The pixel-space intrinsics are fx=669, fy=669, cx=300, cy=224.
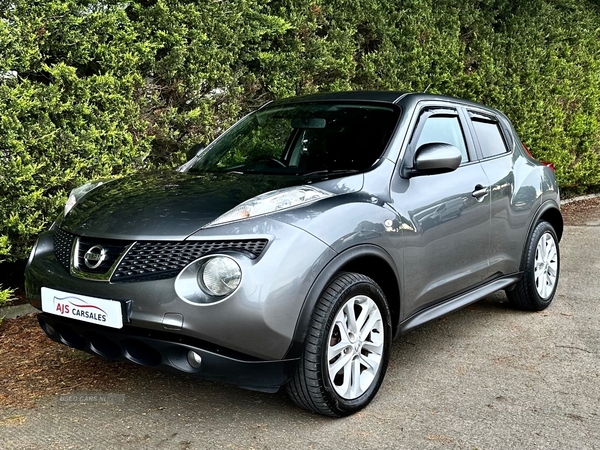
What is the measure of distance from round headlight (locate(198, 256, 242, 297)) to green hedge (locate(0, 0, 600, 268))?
7.92ft

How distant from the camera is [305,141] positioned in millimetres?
4227

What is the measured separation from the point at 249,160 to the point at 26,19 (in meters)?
1.95

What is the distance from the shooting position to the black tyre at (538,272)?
5.04m

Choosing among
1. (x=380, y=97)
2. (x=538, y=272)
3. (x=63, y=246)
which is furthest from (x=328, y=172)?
(x=538, y=272)

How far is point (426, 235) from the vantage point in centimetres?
378

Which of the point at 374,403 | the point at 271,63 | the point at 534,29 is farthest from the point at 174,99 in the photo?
the point at 534,29

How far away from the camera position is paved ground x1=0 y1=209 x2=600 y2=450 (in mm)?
3143

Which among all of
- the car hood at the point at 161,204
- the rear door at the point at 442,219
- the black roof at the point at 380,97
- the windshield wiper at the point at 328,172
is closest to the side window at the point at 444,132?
the rear door at the point at 442,219

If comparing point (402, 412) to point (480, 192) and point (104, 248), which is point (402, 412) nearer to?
point (480, 192)

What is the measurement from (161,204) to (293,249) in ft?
2.46

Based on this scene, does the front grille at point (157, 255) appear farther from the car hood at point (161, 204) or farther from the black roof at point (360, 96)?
the black roof at point (360, 96)

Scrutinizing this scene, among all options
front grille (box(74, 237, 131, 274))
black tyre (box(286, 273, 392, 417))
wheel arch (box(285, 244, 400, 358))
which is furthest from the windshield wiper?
front grille (box(74, 237, 131, 274))

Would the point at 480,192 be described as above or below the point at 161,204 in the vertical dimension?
below

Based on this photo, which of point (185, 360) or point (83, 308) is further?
point (83, 308)
